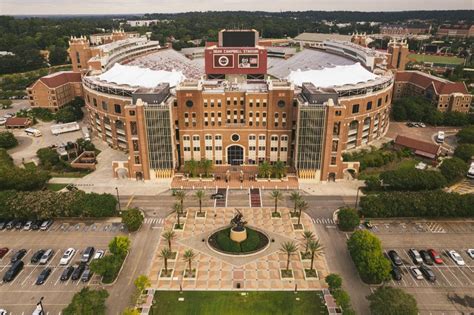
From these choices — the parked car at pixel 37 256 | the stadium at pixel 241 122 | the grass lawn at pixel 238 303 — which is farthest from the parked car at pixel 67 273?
the stadium at pixel 241 122

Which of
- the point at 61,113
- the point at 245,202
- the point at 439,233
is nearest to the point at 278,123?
the point at 245,202

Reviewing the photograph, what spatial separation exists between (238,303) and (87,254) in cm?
3619

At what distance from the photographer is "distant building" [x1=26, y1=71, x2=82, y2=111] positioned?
17200 cm

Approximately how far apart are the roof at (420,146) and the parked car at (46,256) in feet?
386

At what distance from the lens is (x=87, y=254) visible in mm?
80938

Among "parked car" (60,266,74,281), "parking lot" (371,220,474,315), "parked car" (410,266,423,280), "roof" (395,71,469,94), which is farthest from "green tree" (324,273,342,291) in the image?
"roof" (395,71,469,94)

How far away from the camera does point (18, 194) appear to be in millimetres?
94812

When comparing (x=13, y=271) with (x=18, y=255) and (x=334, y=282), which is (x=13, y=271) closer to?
(x=18, y=255)

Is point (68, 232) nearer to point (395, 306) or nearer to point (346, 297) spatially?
point (346, 297)

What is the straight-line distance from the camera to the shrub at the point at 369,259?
72062 mm

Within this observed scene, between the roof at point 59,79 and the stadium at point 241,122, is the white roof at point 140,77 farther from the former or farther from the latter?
the roof at point 59,79

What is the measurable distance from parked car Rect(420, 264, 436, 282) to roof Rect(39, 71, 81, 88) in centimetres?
16980

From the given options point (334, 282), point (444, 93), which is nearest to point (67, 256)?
point (334, 282)

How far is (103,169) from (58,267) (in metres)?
49.1
